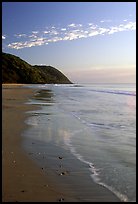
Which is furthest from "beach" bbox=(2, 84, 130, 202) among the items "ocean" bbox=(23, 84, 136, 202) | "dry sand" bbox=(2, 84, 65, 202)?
"ocean" bbox=(23, 84, 136, 202)

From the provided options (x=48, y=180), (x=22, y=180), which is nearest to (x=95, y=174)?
(x=48, y=180)

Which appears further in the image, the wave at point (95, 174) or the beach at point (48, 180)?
the wave at point (95, 174)

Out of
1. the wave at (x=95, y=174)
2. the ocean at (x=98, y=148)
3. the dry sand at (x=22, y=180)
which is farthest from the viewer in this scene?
the ocean at (x=98, y=148)

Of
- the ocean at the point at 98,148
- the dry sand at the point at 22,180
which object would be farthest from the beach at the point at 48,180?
the ocean at the point at 98,148

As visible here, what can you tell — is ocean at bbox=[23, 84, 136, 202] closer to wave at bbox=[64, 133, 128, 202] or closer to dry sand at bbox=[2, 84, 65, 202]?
wave at bbox=[64, 133, 128, 202]

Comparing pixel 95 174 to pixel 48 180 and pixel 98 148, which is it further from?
pixel 98 148

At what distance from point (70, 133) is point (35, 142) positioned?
2.03 meters

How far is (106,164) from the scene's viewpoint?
22.0 feet

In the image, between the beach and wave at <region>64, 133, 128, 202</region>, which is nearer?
the beach

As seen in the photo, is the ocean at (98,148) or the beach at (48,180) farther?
the ocean at (98,148)

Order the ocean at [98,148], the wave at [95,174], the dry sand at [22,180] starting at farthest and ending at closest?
the ocean at [98,148], the wave at [95,174], the dry sand at [22,180]

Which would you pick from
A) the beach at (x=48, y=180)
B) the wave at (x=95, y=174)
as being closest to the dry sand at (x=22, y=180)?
the beach at (x=48, y=180)

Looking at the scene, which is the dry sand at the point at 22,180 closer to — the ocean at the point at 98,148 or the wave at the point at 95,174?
the ocean at the point at 98,148

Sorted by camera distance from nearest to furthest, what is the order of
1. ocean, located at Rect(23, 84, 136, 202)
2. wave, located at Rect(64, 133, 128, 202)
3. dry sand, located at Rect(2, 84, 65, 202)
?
dry sand, located at Rect(2, 84, 65, 202) → wave, located at Rect(64, 133, 128, 202) → ocean, located at Rect(23, 84, 136, 202)
